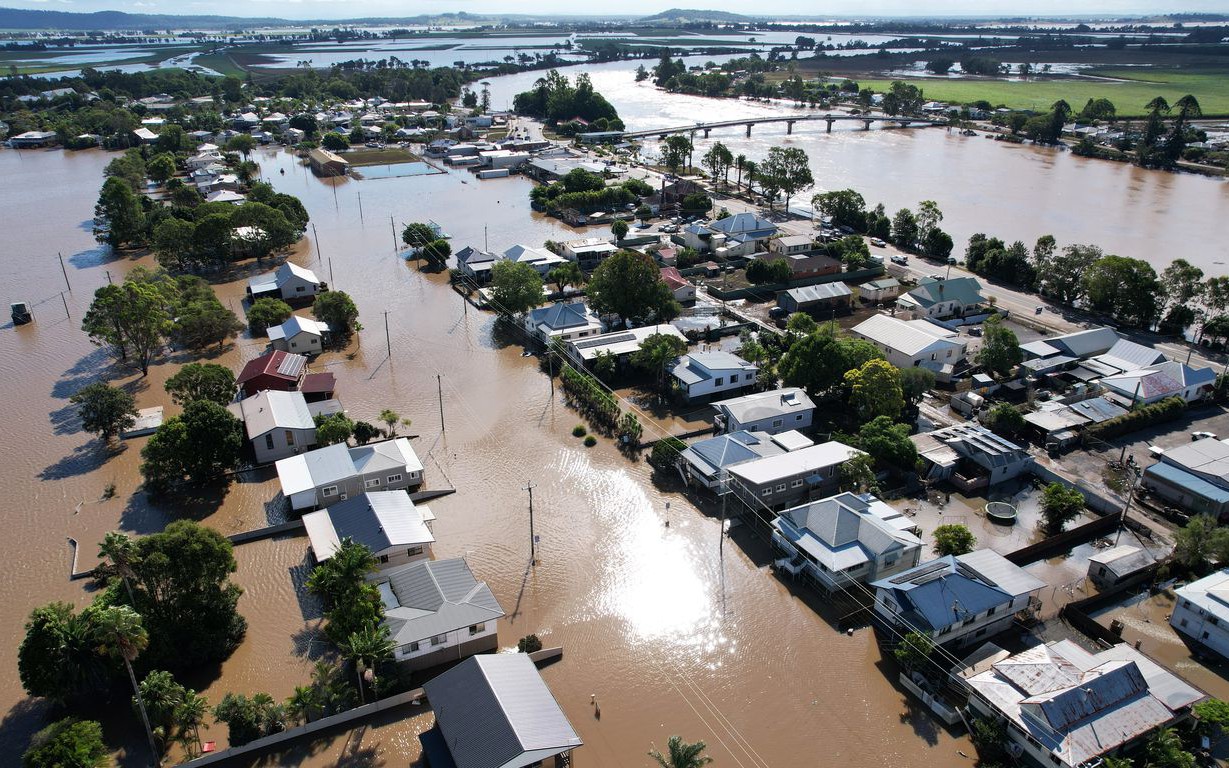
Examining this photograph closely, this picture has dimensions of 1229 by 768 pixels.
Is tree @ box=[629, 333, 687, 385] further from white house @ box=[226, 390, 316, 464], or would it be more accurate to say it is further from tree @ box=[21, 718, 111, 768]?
tree @ box=[21, 718, 111, 768]

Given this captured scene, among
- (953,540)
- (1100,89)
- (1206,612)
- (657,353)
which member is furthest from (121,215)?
(1100,89)

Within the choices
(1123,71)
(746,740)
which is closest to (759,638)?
(746,740)

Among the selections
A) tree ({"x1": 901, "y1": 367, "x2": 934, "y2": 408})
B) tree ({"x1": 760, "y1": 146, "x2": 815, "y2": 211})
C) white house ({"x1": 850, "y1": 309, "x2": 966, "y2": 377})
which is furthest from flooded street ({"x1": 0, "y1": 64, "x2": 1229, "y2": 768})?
tree ({"x1": 760, "y1": 146, "x2": 815, "y2": 211})

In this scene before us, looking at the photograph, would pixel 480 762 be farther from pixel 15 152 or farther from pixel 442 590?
pixel 15 152

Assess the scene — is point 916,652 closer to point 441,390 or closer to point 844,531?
point 844,531

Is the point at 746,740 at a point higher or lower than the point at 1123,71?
lower

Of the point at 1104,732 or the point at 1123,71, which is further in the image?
the point at 1123,71

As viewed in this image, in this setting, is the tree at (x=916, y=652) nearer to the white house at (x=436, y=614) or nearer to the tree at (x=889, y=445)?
the tree at (x=889, y=445)
